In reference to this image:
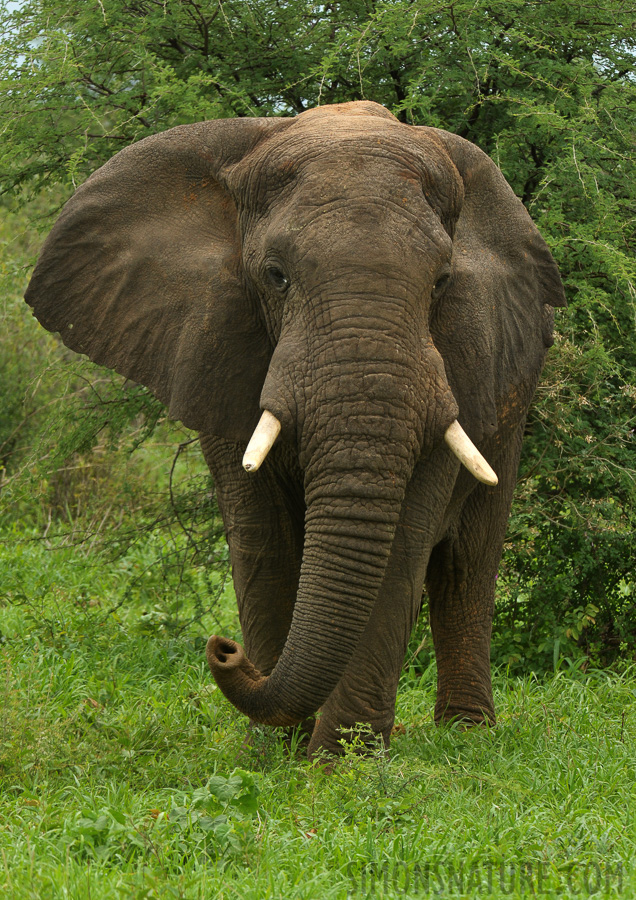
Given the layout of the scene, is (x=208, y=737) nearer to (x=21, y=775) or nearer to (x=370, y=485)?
(x=21, y=775)

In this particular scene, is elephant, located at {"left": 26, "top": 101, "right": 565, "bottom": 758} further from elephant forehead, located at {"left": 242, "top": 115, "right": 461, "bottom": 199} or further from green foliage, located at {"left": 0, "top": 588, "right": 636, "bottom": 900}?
green foliage, located at {"left": 0, "top": 588, "right": 636, "bottom": 900}

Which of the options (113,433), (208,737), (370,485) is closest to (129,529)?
(113,433)

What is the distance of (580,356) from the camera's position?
6691mm

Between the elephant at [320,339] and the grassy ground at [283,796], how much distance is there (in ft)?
1.21

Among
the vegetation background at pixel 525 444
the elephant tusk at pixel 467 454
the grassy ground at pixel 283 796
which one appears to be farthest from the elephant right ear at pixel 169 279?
the vegetation background at pixel 525 444

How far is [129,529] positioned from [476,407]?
369cm

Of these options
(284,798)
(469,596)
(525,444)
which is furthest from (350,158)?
(525,444)

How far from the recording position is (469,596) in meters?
6.09

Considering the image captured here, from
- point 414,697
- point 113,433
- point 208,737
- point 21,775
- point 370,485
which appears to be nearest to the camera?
point 370,485

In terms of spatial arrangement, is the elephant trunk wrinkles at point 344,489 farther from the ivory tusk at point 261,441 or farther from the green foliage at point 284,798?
the green foliage at point 284,798

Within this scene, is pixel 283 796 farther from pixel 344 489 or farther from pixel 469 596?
pixel 469 596

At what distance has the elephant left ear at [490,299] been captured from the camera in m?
4.83

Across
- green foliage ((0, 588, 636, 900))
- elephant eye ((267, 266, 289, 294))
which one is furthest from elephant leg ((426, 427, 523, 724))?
elephant eye ((267, 266, 289, 294))

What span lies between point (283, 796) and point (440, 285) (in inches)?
75.4
